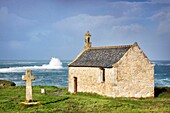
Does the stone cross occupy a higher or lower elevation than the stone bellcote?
lower

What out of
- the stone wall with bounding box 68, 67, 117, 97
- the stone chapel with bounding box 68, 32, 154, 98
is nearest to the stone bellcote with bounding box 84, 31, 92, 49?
the stone chapel with bounding box 68, 32, 154, 98

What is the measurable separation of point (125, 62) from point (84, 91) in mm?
6594

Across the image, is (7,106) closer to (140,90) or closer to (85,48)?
(140,90)

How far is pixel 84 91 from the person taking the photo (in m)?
35.7

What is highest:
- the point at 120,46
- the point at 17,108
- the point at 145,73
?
the point at 120,46

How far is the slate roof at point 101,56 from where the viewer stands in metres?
33.1

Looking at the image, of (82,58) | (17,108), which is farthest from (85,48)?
(17,108)

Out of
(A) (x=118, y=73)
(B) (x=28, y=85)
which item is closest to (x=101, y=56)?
(A) (x=118, y=73)

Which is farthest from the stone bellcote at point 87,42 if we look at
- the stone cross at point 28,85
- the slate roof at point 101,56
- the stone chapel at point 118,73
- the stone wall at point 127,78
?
the stone cross at point 28,85

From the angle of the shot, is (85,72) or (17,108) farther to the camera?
(85,72)

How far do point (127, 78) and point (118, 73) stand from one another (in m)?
1.29

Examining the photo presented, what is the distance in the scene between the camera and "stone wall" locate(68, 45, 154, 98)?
1241 inches

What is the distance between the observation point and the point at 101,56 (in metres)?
35.6

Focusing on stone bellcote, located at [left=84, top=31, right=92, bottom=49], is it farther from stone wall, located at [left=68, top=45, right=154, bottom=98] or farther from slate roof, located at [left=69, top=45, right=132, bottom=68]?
stone wall, located at [left=68, top=45, right=154, bottom=98]
